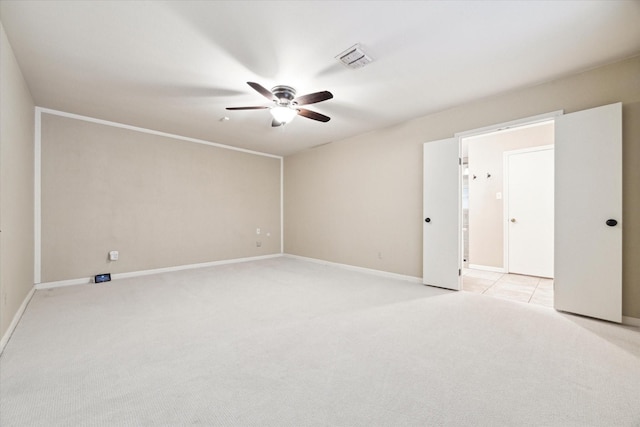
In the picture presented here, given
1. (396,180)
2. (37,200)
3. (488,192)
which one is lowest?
(37,200)

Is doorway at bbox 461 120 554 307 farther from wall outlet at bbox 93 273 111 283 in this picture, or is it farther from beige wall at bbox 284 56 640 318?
wall outlet at bbox 93 273 111 283

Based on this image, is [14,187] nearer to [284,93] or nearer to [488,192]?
[284,93]

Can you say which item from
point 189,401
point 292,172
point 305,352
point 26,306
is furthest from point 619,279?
point 26,306

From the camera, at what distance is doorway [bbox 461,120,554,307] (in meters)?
4.49

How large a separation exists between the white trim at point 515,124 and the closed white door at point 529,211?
6.40ft

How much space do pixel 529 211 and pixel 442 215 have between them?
2.20 m

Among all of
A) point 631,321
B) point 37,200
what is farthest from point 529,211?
point 37,200

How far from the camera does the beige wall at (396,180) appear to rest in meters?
2.55

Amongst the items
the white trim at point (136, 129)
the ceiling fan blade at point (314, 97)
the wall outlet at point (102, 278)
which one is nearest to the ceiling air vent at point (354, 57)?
the ceiling fan blade at point (314, 97)

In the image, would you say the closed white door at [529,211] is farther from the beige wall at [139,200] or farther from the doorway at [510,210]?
the beige wall at [139,200]

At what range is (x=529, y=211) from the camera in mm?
4699

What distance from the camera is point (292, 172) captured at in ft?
21.2

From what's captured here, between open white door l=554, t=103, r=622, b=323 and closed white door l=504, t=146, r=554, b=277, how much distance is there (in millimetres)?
2066

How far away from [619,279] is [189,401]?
383cm
